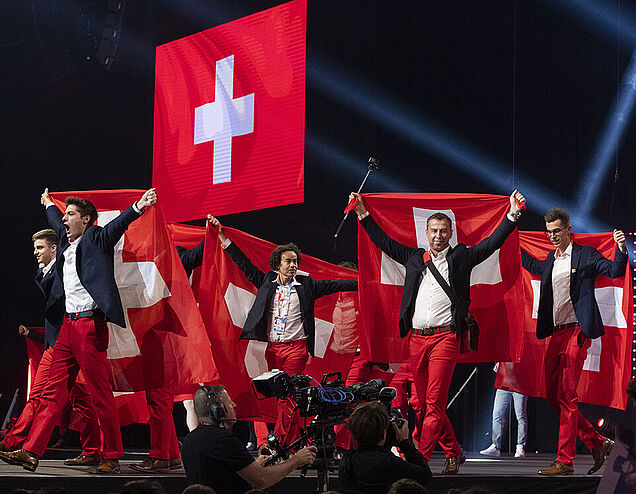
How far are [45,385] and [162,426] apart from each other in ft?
3.02

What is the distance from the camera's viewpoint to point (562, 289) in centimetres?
635

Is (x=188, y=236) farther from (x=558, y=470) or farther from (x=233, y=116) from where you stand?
(x=558, y=470)

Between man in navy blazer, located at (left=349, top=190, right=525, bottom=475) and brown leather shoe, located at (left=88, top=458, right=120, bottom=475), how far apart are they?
188 cm

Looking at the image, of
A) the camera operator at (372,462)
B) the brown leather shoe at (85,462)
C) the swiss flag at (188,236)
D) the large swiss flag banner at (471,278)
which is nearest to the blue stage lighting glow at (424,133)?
the large swiss flag banner at (471,278)

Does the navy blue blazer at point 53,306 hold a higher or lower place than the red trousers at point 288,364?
higher

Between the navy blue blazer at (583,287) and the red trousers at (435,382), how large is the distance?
93cm

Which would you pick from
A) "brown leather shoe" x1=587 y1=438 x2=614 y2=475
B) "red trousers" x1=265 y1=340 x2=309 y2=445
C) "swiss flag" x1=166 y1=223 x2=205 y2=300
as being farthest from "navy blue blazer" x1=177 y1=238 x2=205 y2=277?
"brown leather shoe" x1=587 y1=438 x2=614 y2=475

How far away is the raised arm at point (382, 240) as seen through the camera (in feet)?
20.8

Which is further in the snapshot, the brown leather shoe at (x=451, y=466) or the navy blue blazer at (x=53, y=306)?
the navy blue blazer at (x=53, y=306)

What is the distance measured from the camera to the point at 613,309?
711 centimetres

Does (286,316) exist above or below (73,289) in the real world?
below

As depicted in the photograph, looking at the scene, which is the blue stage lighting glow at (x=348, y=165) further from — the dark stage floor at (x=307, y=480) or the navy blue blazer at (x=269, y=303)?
the dark stage floor at (x=307, y=480)

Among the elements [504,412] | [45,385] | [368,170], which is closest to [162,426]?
[45,385]

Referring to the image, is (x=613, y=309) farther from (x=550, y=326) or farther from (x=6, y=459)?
(x=6, y=459)
